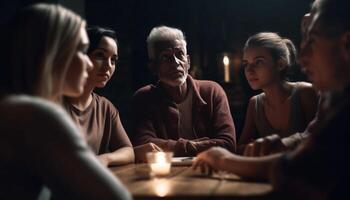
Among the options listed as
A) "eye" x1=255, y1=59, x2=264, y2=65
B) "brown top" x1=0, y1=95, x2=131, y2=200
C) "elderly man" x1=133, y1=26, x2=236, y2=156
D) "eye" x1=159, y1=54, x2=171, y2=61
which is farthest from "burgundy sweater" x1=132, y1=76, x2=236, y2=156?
"brown top" x1=0, y1=95, x2=131, y2=200

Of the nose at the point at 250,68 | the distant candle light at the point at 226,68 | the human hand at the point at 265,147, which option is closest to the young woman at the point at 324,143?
the human hand at the point at 265,147

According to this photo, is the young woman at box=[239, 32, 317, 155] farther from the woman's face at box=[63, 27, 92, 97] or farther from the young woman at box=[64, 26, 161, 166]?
the woman's face at box=[63, 27, 92, 97]

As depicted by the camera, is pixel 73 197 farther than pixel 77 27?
No

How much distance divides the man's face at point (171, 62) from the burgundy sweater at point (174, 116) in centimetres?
14

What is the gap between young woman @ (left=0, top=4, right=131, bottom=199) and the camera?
1.42 meters

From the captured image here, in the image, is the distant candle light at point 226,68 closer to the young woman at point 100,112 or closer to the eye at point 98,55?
the young woman at point 100,112

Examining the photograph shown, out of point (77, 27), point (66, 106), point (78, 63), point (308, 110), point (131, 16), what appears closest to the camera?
point (77, 27)

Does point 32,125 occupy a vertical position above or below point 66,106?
above

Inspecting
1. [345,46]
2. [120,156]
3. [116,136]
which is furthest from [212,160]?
[116,136]

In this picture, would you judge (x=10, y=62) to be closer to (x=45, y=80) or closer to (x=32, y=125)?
(x=45, y=80)

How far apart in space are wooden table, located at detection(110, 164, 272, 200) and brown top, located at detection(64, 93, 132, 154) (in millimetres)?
761

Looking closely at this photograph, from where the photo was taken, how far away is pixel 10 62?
5.32 feet

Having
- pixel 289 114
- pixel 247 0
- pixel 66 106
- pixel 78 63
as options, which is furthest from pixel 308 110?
pixel 247 0

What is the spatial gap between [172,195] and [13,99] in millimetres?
716
